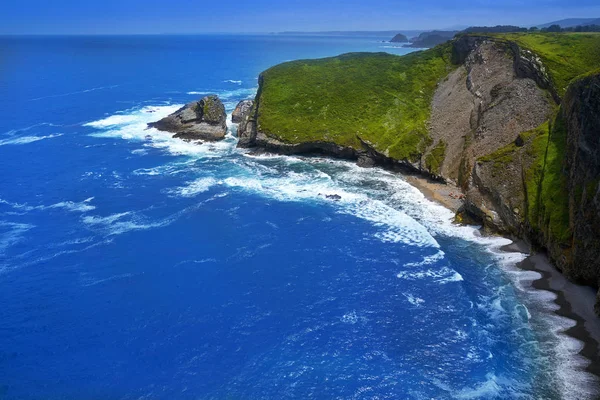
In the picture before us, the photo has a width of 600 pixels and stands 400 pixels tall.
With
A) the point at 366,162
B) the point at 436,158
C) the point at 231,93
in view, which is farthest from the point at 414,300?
the point at 231,93

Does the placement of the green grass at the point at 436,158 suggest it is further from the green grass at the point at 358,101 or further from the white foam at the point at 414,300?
the white foam at the point at 414,300

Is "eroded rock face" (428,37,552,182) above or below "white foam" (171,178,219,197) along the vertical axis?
above

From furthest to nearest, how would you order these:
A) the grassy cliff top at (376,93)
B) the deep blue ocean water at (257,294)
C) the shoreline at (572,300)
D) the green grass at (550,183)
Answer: the grassy cliff top at (376,93)
the green grass at (550,183)
the shoreline at (572,300)
the deep blue ocean water at (257,294)

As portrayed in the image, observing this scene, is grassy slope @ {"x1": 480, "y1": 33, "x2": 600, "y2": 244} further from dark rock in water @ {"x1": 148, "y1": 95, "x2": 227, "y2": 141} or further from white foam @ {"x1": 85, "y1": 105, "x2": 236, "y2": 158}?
dark rock in water @ {"x1": 148, "y1": 95, "x2": 227, "y2": 141}

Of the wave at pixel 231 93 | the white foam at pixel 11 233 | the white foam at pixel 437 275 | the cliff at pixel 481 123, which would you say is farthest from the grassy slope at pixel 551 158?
the wave at pixel 231 93

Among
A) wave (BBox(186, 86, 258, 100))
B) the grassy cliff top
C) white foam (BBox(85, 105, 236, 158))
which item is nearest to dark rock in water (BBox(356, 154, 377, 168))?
the grassy cliff top

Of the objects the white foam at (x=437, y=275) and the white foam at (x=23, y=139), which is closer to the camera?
the white foam at (x=437, y=275)

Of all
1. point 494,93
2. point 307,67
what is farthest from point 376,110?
point 307,67

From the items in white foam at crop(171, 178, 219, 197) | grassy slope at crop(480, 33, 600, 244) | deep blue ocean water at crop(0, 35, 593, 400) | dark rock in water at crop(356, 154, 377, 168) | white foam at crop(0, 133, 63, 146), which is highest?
grassy slope at crop(480, 33, 600, 244)
